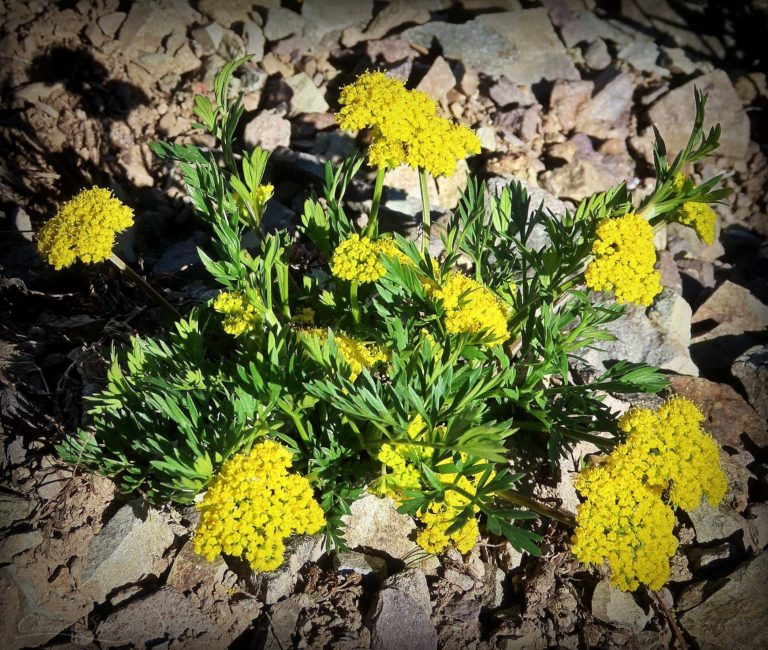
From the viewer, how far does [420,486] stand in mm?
3012

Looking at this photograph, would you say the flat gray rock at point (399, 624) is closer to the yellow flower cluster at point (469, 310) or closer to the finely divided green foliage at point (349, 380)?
the finely divided green foliage at point (349, 380)

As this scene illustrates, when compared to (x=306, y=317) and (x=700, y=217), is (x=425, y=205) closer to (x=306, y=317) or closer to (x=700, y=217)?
(x=306, y=317)

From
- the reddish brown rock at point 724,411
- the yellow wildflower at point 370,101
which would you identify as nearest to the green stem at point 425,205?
the yellow wildflower at point 370,101

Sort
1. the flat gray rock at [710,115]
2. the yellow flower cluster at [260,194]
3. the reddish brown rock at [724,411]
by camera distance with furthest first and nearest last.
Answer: the flat gray rock at [710,115] < the reddish brown rock at [724,411] < the yellow flower cluster at [260,194]

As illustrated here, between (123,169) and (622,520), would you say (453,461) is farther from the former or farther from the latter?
(123,169)

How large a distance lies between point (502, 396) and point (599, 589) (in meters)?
1.19

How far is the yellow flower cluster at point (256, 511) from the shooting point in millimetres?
2463

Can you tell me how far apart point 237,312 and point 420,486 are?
1308mm

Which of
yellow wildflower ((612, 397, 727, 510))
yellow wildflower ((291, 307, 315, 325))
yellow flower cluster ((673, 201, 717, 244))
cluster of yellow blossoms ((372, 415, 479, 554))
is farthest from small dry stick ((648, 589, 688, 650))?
yellow wildflower ((291, 307, 315, 325))

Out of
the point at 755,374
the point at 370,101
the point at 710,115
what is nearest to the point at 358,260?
the point at 370,101

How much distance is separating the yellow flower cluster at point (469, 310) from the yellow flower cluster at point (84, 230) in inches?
68.0

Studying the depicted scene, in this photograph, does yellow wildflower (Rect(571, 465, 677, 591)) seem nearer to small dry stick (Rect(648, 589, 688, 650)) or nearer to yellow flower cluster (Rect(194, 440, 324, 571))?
small dry stick (Rect(648, 589, 688, 650))

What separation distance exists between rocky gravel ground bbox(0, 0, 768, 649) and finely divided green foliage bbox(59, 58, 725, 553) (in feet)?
1.19

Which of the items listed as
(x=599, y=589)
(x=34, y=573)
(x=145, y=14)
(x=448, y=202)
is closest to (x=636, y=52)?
(x=448, y=202)
